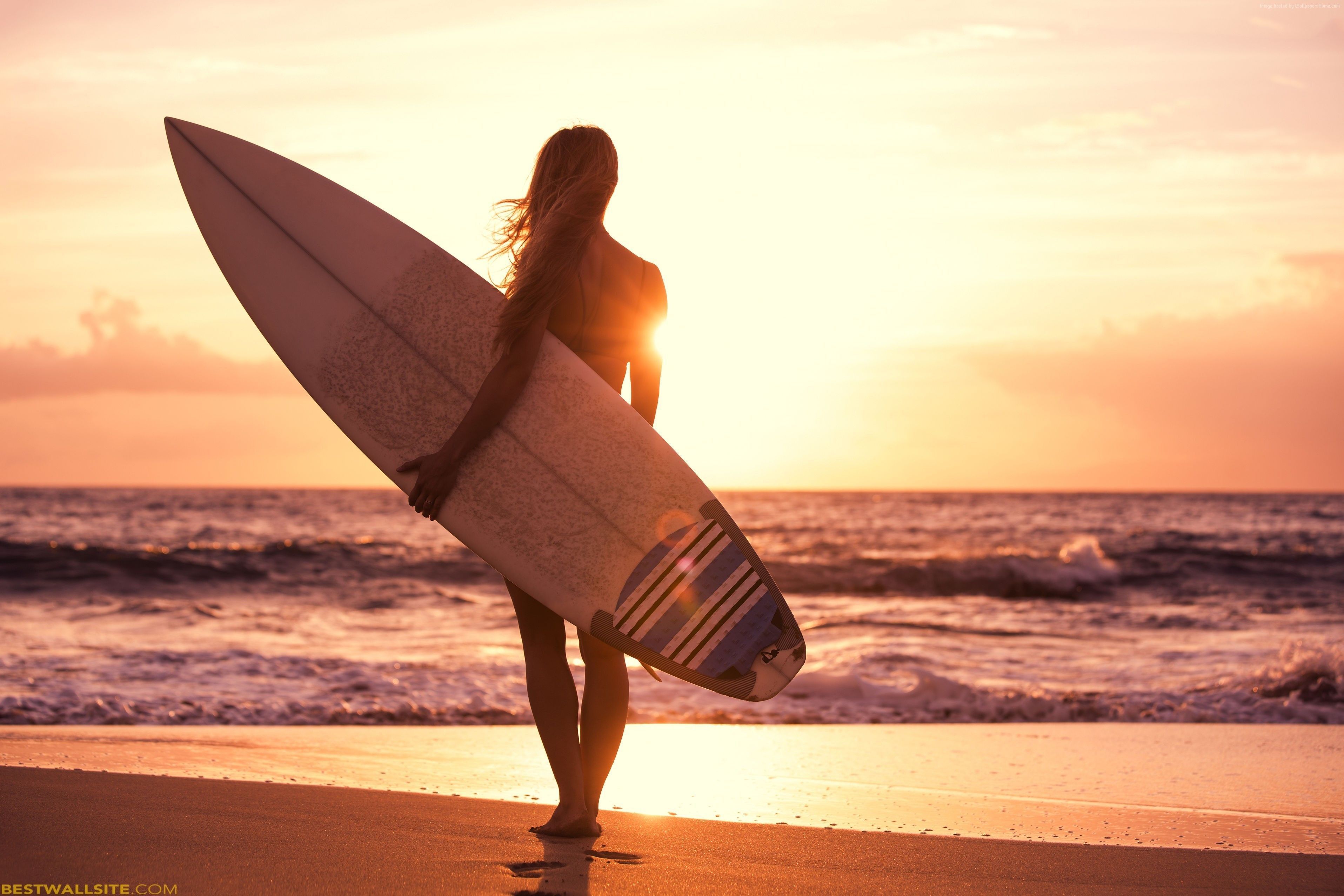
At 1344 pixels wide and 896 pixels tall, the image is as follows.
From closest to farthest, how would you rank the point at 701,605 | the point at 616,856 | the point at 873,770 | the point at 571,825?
the point at 616,856 < the point at 571,825 < the point at 701,605 < the point at 873,770

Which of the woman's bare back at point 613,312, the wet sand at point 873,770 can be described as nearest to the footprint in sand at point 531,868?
the wet sand at point 873,770

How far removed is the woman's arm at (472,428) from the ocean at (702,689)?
2674mm

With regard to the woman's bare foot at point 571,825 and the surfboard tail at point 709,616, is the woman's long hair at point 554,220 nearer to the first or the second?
the surfboard tail at point 709,616

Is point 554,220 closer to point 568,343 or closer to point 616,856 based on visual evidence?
point 568,343

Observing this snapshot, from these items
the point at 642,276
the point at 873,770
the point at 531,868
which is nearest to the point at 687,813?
the point at 531,868

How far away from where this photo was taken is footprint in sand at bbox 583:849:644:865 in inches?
77.7

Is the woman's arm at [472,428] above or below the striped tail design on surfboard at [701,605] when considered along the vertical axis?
above

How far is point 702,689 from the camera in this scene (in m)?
5.33

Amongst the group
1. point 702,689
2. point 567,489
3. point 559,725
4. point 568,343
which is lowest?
point 702,689

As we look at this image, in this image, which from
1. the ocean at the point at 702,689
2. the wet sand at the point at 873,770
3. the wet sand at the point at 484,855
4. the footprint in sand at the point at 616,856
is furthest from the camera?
the ocean at the point at 702,689

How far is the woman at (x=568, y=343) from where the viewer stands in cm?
209

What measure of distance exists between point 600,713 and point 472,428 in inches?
26.6

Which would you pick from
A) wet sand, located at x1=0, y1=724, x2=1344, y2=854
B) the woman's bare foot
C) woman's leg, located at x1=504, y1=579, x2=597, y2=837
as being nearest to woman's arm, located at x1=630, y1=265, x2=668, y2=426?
woman's leg, located at x1=504, y1=579, x2=597, y2=837

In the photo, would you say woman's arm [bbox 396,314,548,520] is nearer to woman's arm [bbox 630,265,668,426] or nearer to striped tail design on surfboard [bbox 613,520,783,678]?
woman's arm [bbox 630,265,668,426]
